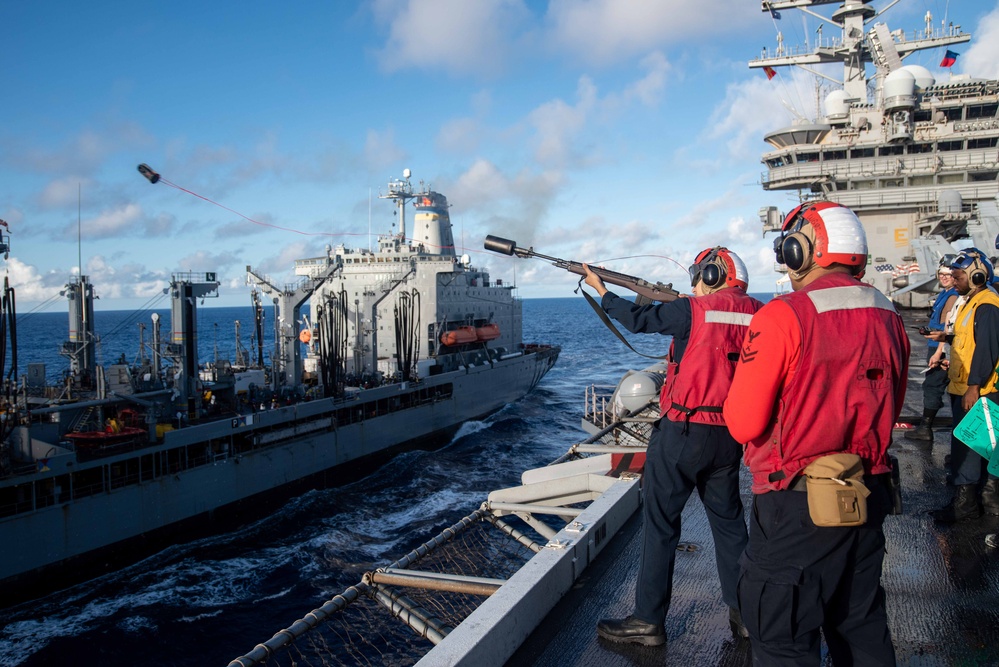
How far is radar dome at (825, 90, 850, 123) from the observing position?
25562 millimetres

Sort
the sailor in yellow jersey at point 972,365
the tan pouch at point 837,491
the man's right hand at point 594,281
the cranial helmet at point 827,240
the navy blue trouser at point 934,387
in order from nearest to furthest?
the tan pouch at point 837,491, the cranial helmet at point 827,240, the man's right hand at point 594,281, the sailor in yellow jersey at point 972,365, the navy blue trouser at point 934,387

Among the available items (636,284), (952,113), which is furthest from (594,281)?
(952,113)

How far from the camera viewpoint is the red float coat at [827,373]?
2156 millimetres

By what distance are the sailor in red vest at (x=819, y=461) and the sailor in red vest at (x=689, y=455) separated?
939 millimetres

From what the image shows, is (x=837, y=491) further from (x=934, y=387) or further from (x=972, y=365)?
(x=934, y=387)

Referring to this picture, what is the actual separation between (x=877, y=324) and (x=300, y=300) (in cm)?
1960

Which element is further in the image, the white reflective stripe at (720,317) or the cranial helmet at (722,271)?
the cranial helmet at (722,271)

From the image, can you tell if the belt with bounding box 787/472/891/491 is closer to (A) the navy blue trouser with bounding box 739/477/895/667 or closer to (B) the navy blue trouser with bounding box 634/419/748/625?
(A) the navy blue trouser with bounding box 739/477/895/667

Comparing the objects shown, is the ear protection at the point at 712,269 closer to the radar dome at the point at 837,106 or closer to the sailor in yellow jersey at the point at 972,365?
the sailor in yellow jersey at the point at 972,365

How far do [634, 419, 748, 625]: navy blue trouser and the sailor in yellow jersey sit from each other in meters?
2.59

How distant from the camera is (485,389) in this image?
2764 cm

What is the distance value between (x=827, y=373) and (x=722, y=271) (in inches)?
60.8

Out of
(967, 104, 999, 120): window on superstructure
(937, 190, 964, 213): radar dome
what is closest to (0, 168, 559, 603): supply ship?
(937, 190, 964, 213): radar dome

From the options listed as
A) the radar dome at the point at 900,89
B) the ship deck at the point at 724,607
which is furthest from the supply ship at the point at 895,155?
the ship deck at the point at 724,607
